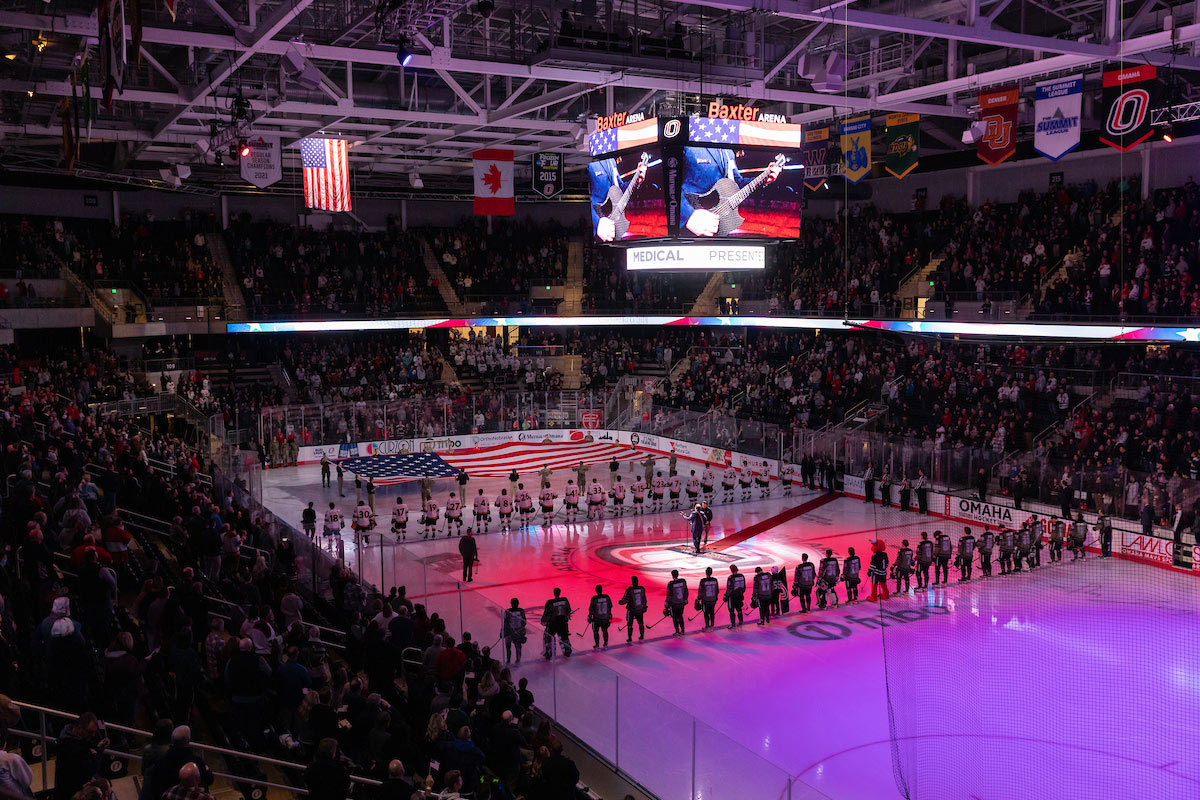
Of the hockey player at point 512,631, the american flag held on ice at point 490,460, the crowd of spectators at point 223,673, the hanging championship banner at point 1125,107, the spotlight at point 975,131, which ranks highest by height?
the spotlight at point 975,131

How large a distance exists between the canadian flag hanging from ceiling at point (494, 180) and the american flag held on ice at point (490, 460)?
7807 millimetres

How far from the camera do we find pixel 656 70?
16562 millimetres

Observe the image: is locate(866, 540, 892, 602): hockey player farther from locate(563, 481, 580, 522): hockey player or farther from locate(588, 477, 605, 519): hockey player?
locate(563, 481, 580, 522): hockey player

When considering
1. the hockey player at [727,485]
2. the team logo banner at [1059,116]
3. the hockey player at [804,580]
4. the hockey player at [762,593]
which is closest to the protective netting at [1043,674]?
the hockey player at [804,580]

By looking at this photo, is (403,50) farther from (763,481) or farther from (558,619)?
(763,481)

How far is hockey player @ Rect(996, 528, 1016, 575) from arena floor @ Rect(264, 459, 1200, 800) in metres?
0.27

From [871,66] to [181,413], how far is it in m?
19.8

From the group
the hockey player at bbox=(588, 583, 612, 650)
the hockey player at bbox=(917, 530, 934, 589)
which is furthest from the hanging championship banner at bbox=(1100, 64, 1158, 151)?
the hockey player at bbox=(588, 583, 612, 650)

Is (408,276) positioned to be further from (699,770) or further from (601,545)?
(699,770)

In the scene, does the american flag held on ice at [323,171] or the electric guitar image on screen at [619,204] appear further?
the american flag held on ice at [323,171]

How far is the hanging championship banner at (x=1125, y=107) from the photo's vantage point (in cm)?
1631

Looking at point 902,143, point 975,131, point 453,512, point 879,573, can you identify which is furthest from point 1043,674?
point 453,512

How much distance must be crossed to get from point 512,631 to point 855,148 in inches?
554

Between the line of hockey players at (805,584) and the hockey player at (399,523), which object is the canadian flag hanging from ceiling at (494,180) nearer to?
the hockey player at (399,523)
